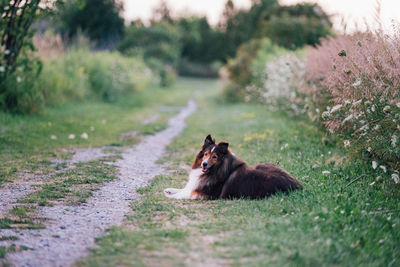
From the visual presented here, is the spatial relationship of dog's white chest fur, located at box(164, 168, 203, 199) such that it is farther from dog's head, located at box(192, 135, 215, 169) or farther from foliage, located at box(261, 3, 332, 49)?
foliage, located at box(261, 3, 332, 49)

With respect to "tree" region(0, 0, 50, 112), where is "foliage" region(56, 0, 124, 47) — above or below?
above

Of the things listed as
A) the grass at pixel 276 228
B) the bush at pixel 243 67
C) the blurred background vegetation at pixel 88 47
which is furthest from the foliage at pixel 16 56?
the bush at pixel 243 67

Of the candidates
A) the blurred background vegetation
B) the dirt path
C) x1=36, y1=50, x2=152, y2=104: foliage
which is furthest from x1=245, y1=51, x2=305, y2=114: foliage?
x1=36, y1=50, x2=152, y2=104: foliage

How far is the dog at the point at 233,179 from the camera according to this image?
17.6ft

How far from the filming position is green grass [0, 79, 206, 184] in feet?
24.8

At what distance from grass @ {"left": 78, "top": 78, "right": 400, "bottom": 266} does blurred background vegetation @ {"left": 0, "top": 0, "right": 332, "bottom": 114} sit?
23.4 feet

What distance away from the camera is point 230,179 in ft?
18.0

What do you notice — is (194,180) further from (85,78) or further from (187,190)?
(85,78)

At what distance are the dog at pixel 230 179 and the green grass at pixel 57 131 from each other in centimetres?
311

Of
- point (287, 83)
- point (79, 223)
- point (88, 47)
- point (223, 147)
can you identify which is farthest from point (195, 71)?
point (79, 223)

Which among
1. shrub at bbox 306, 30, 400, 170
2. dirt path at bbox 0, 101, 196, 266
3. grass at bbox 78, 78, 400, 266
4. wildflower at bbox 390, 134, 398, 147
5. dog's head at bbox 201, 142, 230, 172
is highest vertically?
shrub at bbox 306, 30, 400, 170

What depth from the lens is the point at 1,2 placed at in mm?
9805

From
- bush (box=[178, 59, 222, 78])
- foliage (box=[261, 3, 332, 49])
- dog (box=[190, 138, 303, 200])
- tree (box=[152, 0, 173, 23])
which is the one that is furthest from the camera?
tree (box=[152, 0, 173, 23])

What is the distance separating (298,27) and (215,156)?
1703 centimetres
